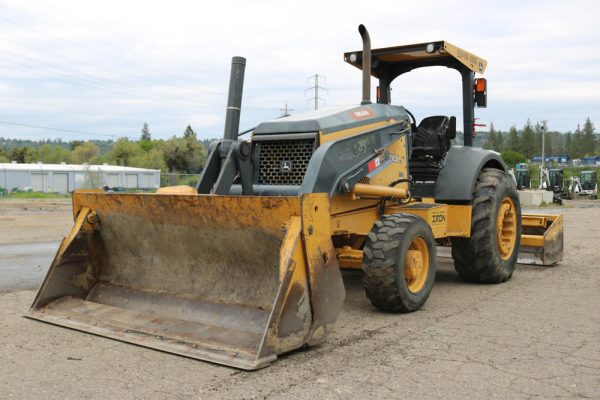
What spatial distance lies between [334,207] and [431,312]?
141cm

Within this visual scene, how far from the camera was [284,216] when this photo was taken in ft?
16.0

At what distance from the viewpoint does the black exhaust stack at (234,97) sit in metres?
6.59

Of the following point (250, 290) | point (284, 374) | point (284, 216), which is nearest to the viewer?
point (284, 374)

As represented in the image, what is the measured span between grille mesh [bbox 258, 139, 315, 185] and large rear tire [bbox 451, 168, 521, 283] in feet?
8.21

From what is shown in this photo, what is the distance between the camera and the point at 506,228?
843cm

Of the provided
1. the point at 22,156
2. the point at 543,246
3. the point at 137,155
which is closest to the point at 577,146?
the point at 137,155

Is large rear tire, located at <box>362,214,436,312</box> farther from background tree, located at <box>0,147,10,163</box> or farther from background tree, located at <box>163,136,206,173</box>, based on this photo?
background tree, located at <box>0,147,10,163</box>

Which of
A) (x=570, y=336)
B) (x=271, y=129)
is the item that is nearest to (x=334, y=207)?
(x=271, y=129)

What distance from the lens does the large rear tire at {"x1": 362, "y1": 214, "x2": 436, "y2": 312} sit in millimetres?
5652

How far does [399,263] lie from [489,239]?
7.72 ft

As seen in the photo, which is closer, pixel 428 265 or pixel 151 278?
pixel 151 278

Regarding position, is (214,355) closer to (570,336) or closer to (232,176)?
(232,176)

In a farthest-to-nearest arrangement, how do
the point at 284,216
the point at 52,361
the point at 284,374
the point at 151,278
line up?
the point at 151,278 → the point at 284,216 → the point at 52,361 → the point at 284,374

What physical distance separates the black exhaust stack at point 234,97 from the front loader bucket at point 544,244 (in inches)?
196
